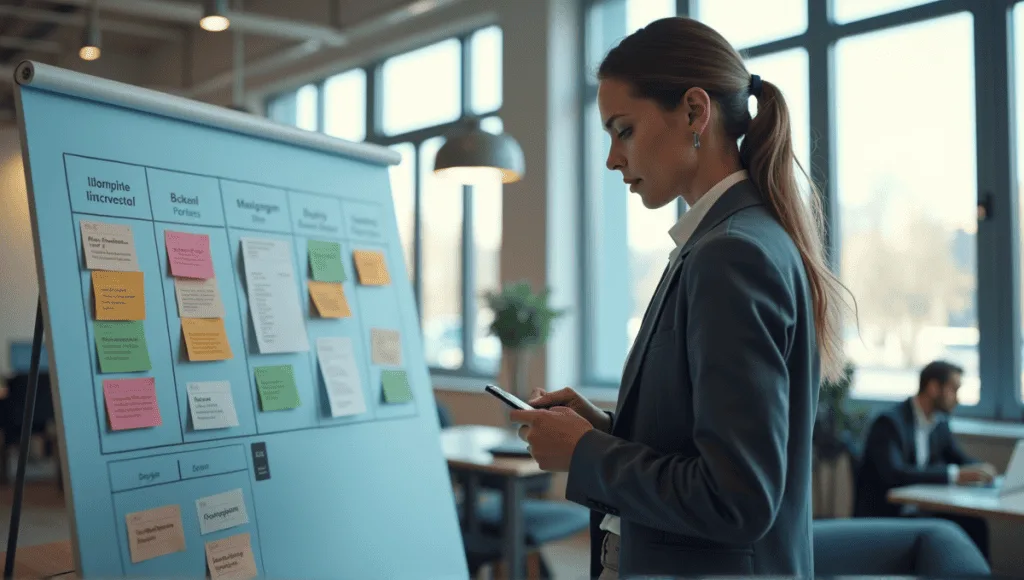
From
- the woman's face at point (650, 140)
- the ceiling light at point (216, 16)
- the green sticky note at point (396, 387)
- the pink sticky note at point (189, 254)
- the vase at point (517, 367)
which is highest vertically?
the ceiling light at point (216, 16)

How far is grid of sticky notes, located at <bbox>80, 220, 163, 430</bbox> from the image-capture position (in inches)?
61.5

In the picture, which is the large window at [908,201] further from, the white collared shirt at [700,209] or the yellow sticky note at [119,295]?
the yellow sticky note at [119,295]

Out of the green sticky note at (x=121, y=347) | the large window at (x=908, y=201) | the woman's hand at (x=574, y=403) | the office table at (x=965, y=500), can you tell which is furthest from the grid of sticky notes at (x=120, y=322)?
the large window at (x=908, y=201)

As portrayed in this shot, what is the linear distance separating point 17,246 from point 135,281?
57cm

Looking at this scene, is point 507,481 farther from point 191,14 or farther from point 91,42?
point 191,14

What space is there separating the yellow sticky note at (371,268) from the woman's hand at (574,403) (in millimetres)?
676

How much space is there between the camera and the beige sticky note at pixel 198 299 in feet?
5.58

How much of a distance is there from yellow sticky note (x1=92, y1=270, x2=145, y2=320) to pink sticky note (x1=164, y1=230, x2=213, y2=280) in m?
0.08

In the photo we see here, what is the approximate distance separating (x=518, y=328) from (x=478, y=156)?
91 cm

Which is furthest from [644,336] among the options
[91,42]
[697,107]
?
[91,42]

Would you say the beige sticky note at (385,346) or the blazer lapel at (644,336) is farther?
the beige sticky note at (385,346)

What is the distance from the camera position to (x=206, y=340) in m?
1.72

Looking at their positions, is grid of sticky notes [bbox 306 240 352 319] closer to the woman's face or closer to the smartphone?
the smartphone

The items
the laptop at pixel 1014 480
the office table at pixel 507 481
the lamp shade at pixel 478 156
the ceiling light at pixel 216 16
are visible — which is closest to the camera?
the laptop at pixel 1014 480
